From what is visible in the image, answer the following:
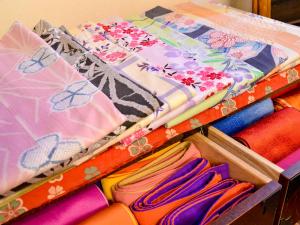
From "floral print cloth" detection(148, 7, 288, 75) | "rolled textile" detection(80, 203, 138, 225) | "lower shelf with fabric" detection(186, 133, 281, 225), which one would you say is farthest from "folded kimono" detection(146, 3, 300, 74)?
"rolled textile" detection(80, 203, 138, 225)

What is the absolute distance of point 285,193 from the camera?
0.64 metres

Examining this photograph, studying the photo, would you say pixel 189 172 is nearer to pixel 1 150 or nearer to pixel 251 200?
pixel 251 200

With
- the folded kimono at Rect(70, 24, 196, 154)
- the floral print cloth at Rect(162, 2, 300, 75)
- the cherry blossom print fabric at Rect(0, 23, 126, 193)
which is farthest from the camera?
the floral print cloth at Rect(162, 2, 300, 75)

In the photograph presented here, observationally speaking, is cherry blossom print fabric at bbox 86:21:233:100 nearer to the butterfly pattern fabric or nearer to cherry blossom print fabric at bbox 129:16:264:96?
cherry blossom print fabric at bbox 129:16:264:96

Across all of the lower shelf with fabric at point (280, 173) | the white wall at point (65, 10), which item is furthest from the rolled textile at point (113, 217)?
the white wall at point (65, 10)

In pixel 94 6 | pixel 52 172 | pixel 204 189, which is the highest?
pixel 94 6

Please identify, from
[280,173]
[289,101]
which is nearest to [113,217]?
[280,173]

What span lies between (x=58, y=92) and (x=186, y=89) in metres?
0.24

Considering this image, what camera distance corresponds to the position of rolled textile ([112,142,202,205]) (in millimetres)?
623

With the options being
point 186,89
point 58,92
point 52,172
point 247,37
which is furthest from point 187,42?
point 52,172

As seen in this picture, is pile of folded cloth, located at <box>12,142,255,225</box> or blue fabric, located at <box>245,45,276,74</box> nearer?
pile of folded cloth, located at <box>12,142,255,225</box>

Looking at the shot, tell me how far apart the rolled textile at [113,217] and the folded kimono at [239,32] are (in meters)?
0.43

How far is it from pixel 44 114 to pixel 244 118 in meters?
0.46

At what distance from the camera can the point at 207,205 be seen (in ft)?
1.98
